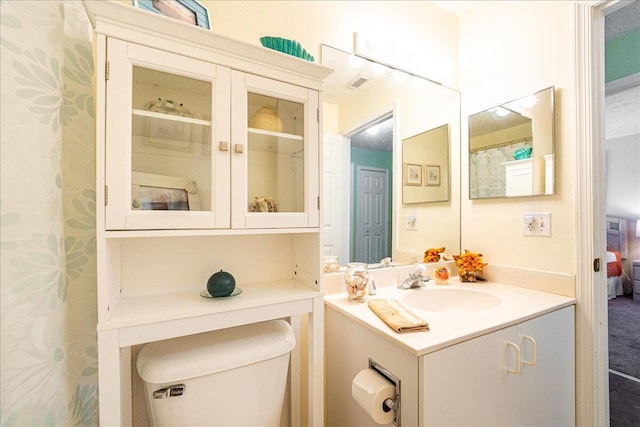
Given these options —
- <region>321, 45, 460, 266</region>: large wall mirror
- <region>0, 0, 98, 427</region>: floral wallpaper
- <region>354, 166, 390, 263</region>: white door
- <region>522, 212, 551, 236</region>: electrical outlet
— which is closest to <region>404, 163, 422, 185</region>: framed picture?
<region>321, 45, 460, 266</region>: large wall mirror

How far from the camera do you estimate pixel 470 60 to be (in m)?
1.70

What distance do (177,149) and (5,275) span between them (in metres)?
0.49

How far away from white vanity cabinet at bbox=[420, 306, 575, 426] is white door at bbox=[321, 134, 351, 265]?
65 centimetres

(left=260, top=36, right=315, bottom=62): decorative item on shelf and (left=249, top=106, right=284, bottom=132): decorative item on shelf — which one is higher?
(left=260, top=36, right=315, bottom=62): decorative item on shelf

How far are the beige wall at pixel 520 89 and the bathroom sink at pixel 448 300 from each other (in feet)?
1.10

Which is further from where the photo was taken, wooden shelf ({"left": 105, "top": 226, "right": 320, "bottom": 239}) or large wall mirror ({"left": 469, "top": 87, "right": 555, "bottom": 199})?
large wall mirror ({"left": 469, "top": 87, "right": 555, "bottom": 199})

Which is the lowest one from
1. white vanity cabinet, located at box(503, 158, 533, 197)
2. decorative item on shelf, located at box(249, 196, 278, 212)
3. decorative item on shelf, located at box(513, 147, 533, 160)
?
decorative item on shelf, located at box(249, 196, 278, 212)

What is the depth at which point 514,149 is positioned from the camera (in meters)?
1.46

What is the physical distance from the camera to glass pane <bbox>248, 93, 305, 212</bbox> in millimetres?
912

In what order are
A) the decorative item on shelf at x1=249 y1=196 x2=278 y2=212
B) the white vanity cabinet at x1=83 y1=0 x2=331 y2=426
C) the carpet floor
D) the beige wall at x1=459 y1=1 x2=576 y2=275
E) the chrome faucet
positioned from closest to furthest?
the white vanity cabinet at x1=83 y1=0 x2=331 y2=426 → the decorative item on shelf at x1=249 y1=196 x2=278 y2=212 → the beige wall at x1=459 y1=1 x2=576 y2=275 → the chrome faucet → the carpet floor

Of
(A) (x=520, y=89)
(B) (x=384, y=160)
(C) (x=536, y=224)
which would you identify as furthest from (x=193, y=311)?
(A) (x=520, y=89)

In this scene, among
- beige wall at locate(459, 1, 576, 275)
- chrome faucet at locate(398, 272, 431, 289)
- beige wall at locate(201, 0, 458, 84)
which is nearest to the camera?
beige wall at locate(201, 0, 458, 84)

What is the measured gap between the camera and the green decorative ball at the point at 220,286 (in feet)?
2.91

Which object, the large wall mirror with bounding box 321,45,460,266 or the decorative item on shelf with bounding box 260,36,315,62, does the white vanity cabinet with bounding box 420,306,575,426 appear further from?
the decorative item on shelf with bounding box 260,36,315,62
